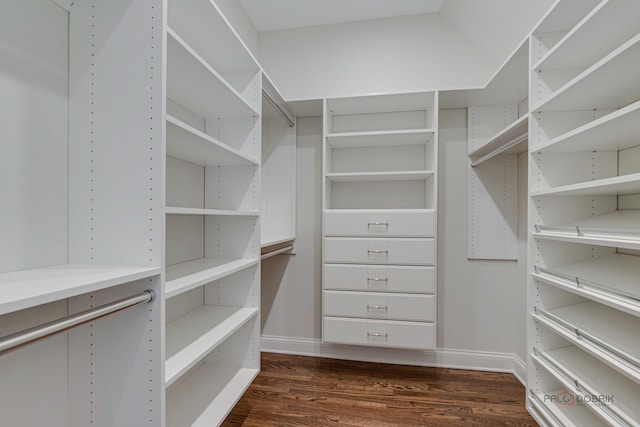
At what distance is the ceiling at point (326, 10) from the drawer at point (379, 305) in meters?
2.18

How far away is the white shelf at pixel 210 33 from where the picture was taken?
1253mm

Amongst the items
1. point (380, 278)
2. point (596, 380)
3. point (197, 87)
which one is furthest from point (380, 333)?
point (197, 87)

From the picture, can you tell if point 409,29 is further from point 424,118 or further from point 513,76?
point 513,76

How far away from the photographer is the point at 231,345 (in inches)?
70.3

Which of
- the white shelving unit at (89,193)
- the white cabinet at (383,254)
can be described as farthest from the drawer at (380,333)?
the white shelving unit at (89,193)

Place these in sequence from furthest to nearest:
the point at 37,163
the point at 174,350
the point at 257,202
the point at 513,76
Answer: the point at 513,76
the point at 257,202
the point at 174,350
the point at 37,163

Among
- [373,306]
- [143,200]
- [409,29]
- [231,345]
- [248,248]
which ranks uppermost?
[409,29]

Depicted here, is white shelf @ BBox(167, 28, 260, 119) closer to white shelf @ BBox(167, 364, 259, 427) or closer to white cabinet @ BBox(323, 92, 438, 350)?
white cabinet @ BBox(323, 92, 438, 350)

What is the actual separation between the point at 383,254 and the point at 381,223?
0.22 meters

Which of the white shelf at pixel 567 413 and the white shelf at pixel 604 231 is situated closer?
the white shelf at pixel 604 231

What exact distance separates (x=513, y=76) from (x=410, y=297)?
1580mm

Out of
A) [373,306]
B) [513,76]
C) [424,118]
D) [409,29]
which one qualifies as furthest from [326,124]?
[373,306]

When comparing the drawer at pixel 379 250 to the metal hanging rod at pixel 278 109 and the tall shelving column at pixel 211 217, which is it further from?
the metal hanging rod at pixel 278 109

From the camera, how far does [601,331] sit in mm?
1143
